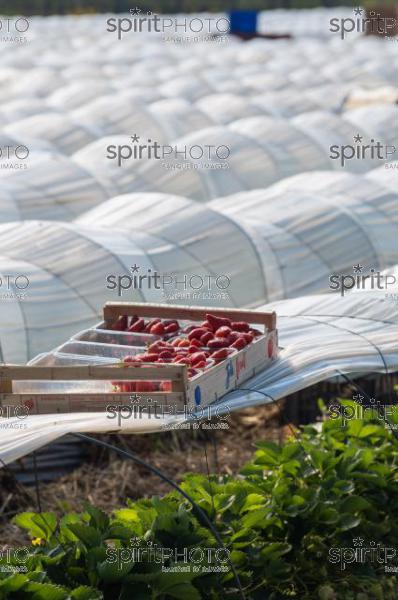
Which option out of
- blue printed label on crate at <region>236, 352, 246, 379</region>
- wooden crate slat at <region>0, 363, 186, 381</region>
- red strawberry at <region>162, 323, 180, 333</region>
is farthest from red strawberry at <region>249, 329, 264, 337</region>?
wooden crate slat at <region>0, 363, 186, 381</region>

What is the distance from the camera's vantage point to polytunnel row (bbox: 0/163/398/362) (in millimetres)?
11844

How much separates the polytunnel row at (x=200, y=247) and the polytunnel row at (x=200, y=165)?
1.45 metres

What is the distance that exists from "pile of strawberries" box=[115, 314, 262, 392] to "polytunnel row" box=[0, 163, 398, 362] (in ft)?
10.5

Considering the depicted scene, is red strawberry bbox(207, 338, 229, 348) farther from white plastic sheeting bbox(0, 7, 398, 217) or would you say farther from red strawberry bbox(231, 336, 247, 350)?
white plastic sheeting bbox(0, 7, 398, 217)

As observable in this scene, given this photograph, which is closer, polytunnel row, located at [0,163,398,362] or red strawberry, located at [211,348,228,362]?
red strawberry, located at [211,348,228,362]

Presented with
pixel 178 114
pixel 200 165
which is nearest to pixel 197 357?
pixel 200 165

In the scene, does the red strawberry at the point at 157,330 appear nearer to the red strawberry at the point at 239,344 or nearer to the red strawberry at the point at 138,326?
the red strawberry at the point at 138,326

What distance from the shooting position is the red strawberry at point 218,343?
7902 millimetres

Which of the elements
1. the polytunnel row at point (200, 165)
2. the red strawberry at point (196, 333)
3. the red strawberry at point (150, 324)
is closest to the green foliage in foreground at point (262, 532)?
the red strawberry at point (196, 333)

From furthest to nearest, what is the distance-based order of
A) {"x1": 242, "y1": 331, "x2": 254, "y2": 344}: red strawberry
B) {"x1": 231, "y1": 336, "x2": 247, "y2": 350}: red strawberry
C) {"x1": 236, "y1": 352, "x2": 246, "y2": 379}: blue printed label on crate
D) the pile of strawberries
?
{"x1": 242, "y1": 331, "x2": 254, "y2": 344}: red strawberry < {"x1": 231, "y1": 336, "x2": 247, "y2": 350}: red strawberry < {"x1": 236, "y1": 352, "x2": 246, "y2": 379}: blue printed label on crate < the pile of strawberries

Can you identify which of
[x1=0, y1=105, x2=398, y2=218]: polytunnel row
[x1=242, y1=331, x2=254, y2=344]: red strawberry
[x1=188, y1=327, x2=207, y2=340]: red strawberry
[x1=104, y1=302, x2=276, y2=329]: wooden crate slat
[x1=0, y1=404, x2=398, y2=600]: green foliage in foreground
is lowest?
[x1=0, y1=404, x2=398, y2=600]: green foliage in foreground

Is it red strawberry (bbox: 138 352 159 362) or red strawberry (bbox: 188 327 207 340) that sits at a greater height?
red strawberry (bbox: 188 327 207 340)

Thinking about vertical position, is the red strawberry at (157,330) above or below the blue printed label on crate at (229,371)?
above

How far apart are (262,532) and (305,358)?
132 cm
